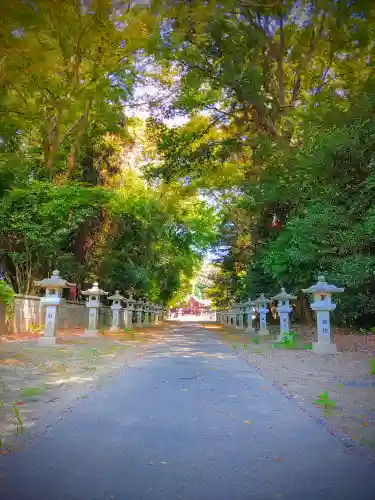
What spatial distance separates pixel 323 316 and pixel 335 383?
14.5ft

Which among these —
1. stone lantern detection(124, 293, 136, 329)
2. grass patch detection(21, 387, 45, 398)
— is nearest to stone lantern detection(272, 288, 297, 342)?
grass patch detection(21, 387, 45, 398)

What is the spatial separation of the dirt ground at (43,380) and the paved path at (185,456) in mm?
282

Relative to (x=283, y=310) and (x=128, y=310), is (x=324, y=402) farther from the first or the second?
(x=128, y=310)

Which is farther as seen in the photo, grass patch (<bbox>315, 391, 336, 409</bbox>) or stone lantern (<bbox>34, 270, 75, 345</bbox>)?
stone lantern (<bbox>34, 270, 75, 345</bbox>)

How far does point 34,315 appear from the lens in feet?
50.5

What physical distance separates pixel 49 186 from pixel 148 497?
1507 cm

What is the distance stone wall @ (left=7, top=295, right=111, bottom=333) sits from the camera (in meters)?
13.8

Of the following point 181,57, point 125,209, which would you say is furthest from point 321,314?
point 181,57

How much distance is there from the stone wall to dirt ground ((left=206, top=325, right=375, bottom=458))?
8.47 metres

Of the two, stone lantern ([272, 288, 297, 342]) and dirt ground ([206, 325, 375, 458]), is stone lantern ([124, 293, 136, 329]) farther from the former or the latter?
dirt ground ([206, 325, 375, 458])

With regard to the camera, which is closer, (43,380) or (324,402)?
(324,402)

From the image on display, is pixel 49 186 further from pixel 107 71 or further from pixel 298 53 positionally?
pixel 298 53

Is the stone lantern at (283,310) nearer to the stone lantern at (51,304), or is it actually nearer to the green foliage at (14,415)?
the stone lantern at (51,304)

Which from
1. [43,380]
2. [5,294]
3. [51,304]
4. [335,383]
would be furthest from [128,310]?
[335,383]
